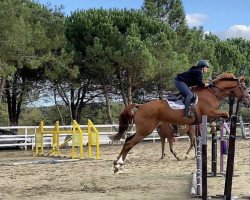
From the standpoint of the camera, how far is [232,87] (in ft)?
35.6

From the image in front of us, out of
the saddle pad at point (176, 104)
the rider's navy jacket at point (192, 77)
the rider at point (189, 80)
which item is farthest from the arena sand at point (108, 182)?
the rider's navy jacket at point (192, 77)

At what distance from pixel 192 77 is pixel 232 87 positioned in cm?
100

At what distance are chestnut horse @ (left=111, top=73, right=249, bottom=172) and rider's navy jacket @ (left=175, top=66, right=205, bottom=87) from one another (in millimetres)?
165

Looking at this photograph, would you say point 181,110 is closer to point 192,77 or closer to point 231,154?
point 192,77

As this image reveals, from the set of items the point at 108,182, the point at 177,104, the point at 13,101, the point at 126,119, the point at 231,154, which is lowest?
the point at 108,182

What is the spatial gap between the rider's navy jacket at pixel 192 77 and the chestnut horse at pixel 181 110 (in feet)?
0.54

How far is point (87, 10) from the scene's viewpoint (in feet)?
116

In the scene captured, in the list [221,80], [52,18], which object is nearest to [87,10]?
[52,18]

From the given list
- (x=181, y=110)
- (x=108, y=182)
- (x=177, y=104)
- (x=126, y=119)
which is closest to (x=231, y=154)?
(x=181, y=110)

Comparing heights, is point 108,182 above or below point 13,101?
below

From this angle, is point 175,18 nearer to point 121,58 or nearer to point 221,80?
point 121,58

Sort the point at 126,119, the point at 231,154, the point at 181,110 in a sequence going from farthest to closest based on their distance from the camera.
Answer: the point at 126,119 → the point at 181,110 → the point at 231,154

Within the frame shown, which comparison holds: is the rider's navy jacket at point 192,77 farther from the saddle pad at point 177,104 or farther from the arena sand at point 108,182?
the arena sand at point 108,182

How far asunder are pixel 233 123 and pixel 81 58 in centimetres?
2692
